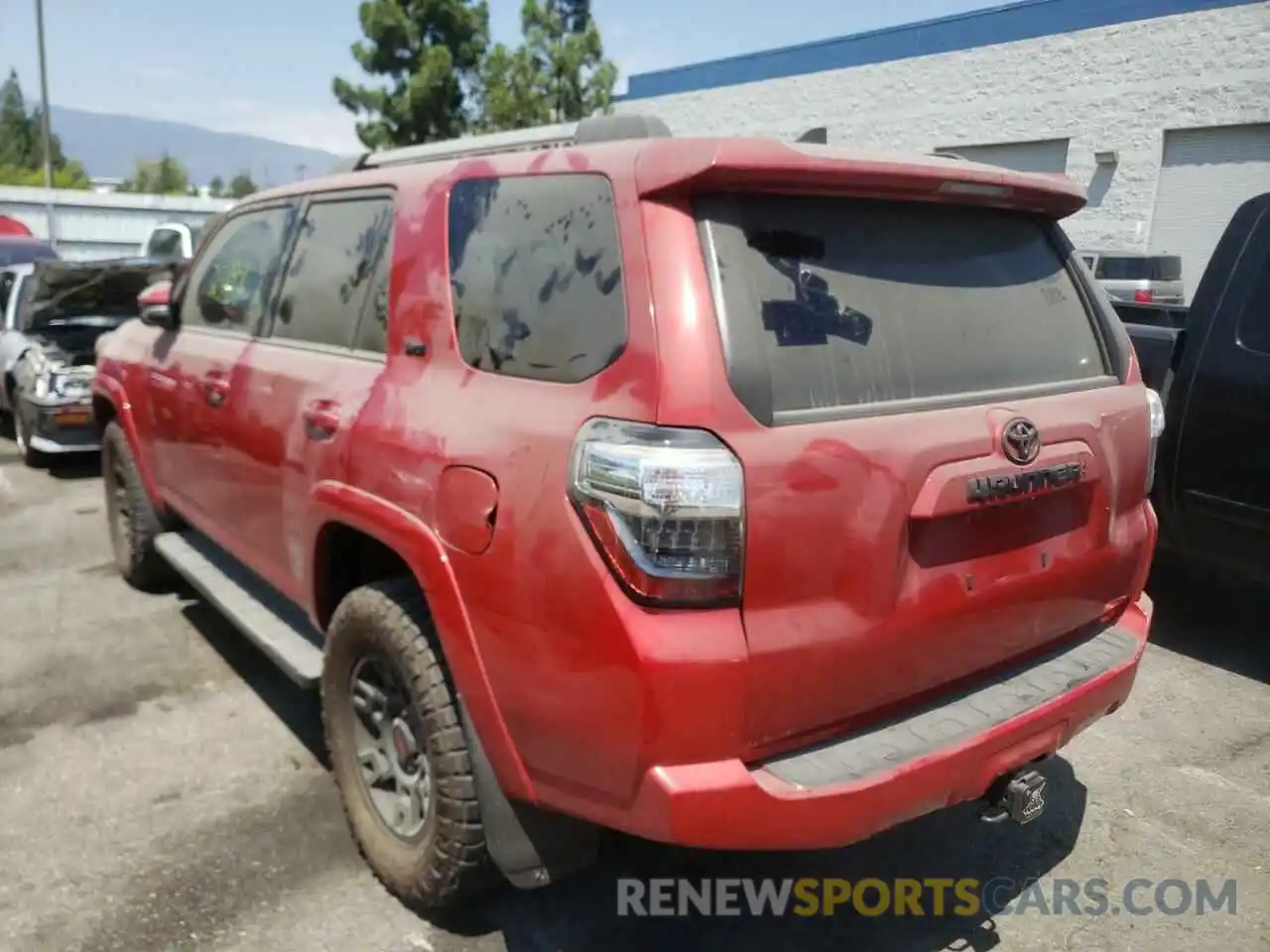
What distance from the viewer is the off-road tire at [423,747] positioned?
8.22ft

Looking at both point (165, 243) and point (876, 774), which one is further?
point (165, 243)

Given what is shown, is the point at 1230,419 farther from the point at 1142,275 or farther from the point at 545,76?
the point at 545,76

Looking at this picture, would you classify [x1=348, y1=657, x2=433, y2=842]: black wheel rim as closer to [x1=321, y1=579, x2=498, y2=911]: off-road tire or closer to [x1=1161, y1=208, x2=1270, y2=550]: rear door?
[x1=321, y1=579, x2=498, y2=911]: off-road tire

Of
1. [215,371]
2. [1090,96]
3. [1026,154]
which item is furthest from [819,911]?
[1026,154]

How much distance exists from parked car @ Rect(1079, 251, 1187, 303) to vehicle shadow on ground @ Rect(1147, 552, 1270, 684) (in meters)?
9.79

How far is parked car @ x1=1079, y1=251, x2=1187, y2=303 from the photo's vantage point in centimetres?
1459

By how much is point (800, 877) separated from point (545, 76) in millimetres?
23858

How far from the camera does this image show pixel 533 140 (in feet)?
10.7

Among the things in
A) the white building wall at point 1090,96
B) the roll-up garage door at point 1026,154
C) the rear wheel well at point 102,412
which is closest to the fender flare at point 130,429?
the rear wheel well at point 102,412

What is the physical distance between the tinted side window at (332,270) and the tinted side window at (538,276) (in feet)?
1.53

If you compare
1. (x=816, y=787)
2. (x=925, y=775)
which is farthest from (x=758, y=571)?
(x=925, y=775)

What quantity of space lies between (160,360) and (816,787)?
3476 mm

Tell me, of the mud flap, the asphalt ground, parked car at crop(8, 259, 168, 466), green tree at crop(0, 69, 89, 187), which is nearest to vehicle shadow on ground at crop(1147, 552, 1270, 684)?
the asphalt ground

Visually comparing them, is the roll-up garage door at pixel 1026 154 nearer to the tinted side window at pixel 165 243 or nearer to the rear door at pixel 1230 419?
the tinted side window at pixel 165 243
